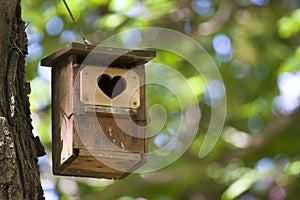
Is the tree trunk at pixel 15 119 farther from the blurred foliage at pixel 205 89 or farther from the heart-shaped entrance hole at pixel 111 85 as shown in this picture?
the blurred foliage at pixel 205 89

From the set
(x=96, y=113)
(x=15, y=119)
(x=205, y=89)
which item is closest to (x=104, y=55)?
(x=96, y=113)

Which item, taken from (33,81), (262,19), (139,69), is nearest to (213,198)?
(262,19)

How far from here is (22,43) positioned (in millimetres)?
2695

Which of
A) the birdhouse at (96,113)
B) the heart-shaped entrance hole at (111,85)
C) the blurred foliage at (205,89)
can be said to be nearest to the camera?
the birdhouse at (96,113)

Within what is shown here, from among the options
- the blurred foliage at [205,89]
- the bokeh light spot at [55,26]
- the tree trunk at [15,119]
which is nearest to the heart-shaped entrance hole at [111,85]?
the tree trunk at [15,119]

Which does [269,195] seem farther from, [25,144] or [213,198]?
[25,144]

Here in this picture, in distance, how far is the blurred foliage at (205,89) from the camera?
4895 mm

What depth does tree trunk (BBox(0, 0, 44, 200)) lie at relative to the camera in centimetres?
246

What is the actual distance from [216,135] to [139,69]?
2.21 metres

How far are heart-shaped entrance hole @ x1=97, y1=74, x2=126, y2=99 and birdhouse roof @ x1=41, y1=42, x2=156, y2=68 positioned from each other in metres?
0.05

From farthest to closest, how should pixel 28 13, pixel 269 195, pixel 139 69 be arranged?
1. pixel 269 195
2. pixel 28 13
3. pixel 139 69

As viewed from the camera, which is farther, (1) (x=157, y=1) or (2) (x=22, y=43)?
(1) (x=157, y=1)

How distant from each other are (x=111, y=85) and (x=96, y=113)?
0.74 ft

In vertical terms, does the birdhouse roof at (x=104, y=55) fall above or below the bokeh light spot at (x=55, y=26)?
below
